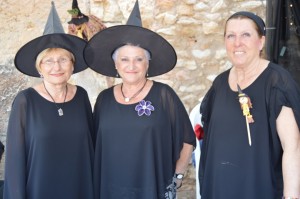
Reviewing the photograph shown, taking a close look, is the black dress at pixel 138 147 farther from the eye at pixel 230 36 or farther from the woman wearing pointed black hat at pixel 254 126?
the eye at pixel 230 36

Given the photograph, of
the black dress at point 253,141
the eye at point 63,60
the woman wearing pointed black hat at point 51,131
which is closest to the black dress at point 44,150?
the woman wearing pointed black hat at point 51,131

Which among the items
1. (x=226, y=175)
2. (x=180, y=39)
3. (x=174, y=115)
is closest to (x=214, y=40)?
(x=180, y=39)

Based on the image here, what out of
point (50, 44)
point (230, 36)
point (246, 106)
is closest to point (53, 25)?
point (50, 44)

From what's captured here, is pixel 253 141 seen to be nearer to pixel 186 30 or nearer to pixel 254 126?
pixel 254 126

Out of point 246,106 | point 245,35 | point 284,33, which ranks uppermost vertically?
point 284,33

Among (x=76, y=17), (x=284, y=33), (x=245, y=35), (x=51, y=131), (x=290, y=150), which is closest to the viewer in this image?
(x=290, y=150)

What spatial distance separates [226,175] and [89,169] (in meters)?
0.81

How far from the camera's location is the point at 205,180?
90.0 inches

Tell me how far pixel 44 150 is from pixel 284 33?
12.5 ft

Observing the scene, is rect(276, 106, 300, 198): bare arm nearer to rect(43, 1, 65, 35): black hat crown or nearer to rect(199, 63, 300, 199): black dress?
rect(199, 63, 300, 199): black dress

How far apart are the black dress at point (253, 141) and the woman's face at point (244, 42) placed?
114 millimetres

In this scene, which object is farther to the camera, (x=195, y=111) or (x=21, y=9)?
(x=21, y=9)

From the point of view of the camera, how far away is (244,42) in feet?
6.70

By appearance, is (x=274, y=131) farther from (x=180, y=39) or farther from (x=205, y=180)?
(x=180, y=39)
